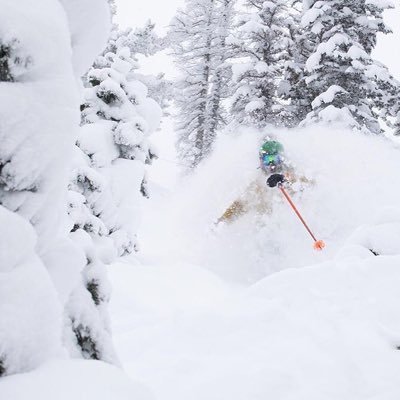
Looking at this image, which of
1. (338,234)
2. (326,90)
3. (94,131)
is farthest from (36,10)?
(326,90)

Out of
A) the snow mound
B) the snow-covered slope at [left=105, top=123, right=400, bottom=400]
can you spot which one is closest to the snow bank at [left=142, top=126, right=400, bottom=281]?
the snow-covered slope at [left=105, top=123, right=400, bottom=400]

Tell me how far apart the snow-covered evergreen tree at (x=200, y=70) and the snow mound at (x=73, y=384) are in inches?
933

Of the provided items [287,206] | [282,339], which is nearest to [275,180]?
[287,206]

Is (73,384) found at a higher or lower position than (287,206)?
higher

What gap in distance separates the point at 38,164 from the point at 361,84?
16.9 metres

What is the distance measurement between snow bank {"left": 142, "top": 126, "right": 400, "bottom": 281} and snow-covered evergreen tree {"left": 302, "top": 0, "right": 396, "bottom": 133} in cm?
234

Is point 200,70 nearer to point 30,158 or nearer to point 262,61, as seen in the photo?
point 262,61

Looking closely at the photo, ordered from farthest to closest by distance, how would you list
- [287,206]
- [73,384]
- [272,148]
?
[272,148]
[287,206]
[73,384]

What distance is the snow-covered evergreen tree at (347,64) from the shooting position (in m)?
16.1

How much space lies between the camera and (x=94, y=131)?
996 cm

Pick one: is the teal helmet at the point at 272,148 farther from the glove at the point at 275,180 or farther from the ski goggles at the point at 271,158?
the glove at the point at 275,180

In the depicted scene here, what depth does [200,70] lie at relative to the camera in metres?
26.5

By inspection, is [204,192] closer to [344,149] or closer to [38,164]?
[344,149]

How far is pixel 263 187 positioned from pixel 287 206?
799 millimetres
